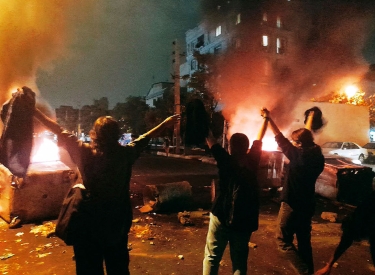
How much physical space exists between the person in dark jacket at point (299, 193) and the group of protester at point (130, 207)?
1 cm

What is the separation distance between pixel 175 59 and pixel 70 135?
1980 cm

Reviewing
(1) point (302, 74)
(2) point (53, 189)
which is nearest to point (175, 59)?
(1) point (302, 74)

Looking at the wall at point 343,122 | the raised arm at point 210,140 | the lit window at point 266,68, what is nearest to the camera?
the raised arm at point 210,140

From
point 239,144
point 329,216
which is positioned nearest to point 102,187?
point 239,144

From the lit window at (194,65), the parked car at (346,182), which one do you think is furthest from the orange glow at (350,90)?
the lit window at (194,65)

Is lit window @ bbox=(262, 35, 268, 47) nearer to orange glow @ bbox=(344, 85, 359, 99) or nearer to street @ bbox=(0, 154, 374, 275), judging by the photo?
orange glow @ bbox=(344, 85, 359, 99)

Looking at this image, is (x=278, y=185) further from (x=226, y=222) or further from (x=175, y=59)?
(x=175, y=59)

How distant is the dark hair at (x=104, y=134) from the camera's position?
2215 mm

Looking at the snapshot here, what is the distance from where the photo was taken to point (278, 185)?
8000 millimetres

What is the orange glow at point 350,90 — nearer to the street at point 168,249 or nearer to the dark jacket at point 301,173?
the street at point 168,249

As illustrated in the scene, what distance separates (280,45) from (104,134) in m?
30.9

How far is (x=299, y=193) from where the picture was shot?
3.23 metres

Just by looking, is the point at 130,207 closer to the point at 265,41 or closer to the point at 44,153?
the point at 44,153

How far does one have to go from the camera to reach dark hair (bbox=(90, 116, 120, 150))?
7.27 feet
